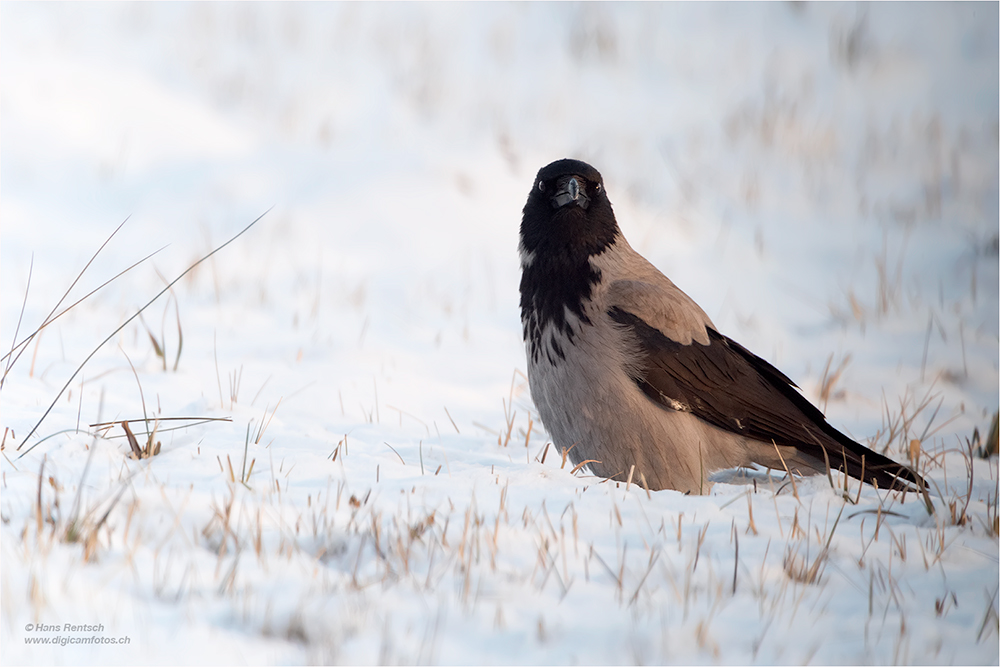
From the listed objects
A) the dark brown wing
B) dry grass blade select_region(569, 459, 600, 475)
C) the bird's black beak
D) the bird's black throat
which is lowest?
dry grass blade select_region(569, 459, 600, 475)

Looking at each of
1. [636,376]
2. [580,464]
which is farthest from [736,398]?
[580,464]

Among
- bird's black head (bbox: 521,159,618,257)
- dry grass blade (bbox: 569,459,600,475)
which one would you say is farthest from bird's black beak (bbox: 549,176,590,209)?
dry grass blade (bbox: 569,459,600,475)

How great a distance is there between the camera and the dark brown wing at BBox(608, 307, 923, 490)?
3670 millimetres

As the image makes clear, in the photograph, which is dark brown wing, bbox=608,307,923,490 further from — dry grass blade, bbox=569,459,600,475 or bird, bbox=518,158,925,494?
dry grass blade, bbox=569,459,600,475

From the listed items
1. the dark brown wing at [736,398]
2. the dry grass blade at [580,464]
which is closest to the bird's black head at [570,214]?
the dark brown wing at [736,398]

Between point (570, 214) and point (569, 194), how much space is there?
0.10m

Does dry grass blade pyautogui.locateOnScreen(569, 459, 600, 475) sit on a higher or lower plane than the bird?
lower

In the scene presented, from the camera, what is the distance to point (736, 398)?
3.80 meters

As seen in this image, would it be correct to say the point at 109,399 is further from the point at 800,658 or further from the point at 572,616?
the point at 800,658

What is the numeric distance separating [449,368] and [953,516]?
10.1ft

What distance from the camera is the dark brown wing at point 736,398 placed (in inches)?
144

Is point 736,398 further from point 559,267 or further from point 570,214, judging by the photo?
point 570,214

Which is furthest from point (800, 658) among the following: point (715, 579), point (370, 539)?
point (370, 539)

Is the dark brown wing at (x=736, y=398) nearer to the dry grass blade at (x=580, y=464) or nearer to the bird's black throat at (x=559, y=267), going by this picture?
the bird's black throat at (x=559, y=267)
